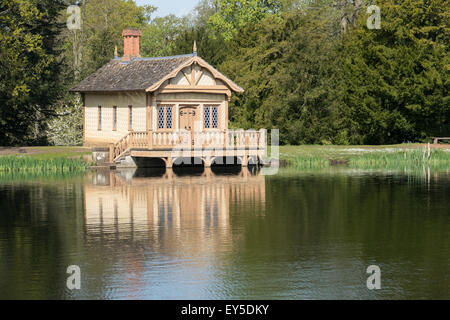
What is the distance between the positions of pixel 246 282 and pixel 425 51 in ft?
168

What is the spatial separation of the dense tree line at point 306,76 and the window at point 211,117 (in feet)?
44.3

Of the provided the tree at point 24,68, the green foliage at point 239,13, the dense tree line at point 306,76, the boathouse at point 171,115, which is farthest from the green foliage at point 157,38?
the boathouse at point 171,115

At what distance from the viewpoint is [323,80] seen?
68.9 meters

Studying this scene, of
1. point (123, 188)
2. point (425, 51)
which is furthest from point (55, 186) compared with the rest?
point (425, 51)

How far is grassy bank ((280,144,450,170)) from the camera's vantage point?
5253 cm

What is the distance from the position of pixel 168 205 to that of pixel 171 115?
2331cm

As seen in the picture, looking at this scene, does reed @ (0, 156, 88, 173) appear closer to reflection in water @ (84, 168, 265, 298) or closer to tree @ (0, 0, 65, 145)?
reflection in water @ (84, 168, 265, 298)

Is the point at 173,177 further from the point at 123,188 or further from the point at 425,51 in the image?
the point at 425,51

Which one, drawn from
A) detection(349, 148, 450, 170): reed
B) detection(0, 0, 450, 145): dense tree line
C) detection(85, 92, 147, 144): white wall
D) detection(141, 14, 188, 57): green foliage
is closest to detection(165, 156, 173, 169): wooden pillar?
detection(85, 92, 147, 144): white wall

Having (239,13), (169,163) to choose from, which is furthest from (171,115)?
(239,13)

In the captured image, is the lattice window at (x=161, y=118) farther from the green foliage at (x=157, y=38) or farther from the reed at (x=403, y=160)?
the green foliage at (x=157, y=38)

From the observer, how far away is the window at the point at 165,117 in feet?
174
